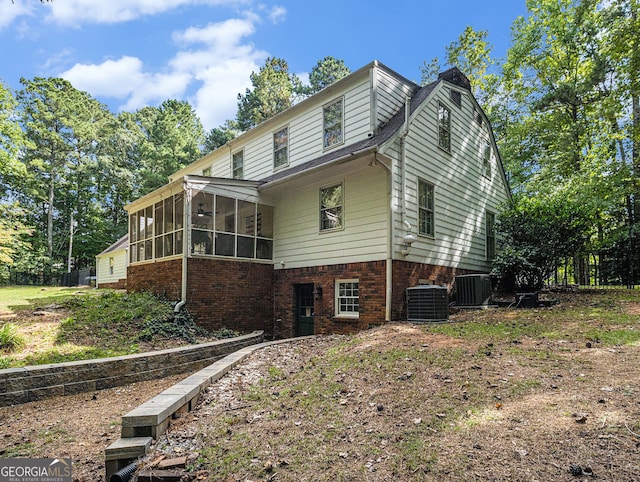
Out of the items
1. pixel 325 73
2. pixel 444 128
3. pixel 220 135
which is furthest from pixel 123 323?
pixel 325 73

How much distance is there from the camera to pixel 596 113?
52.9 feet

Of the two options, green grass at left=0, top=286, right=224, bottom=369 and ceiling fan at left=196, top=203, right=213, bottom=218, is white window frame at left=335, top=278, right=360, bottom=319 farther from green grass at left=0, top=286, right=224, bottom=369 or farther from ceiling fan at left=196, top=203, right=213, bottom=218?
ceiling fan at left=196, top=203, right=213, bottom=218

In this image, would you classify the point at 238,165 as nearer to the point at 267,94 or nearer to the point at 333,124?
the point at 333,124

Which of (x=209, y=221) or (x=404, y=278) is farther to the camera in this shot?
(x=209, y=221)

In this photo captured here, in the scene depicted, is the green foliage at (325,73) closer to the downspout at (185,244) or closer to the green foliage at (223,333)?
the downspout at (185,244)

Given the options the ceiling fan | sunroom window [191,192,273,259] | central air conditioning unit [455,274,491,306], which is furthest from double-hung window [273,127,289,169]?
central air conditioning unit [455,274,491,306]

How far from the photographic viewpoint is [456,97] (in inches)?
481

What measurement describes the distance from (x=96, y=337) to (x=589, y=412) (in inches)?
349

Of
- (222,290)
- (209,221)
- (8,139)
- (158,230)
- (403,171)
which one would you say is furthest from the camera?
(8,139)

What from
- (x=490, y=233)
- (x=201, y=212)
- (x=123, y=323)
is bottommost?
(x=123, y=323)

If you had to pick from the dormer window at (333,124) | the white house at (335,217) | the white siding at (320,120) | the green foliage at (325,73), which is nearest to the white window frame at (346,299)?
the white house at (335,217)

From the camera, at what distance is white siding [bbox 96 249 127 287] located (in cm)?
2095

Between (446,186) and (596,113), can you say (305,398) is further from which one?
(596,113)

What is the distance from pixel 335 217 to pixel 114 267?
17.6 meters
